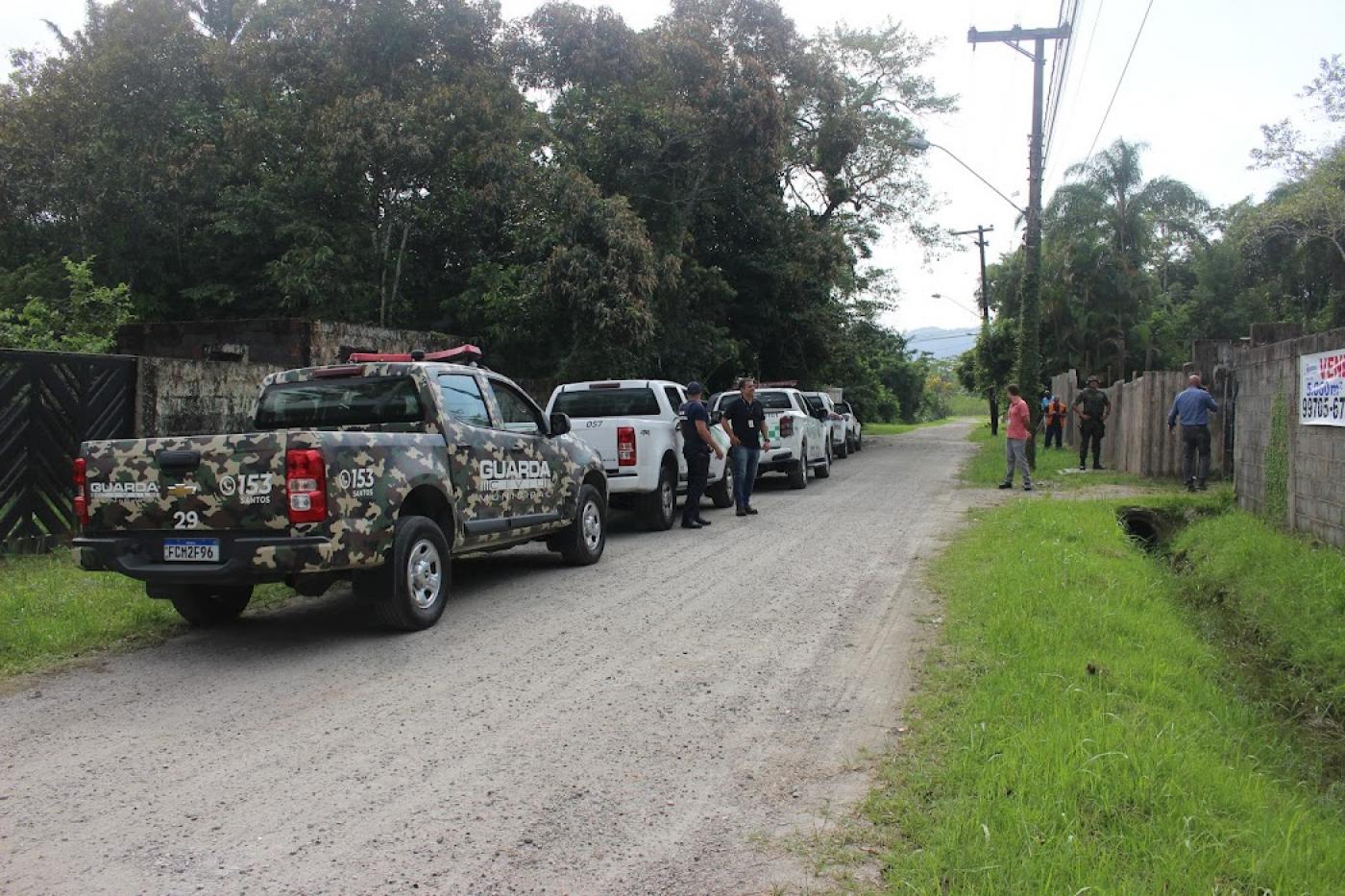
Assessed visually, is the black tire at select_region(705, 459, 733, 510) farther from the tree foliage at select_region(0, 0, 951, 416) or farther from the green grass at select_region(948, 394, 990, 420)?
the green grass at select_region(948, 394, 990, 420)

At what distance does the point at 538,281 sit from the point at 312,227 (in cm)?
560

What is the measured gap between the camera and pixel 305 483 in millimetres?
6172

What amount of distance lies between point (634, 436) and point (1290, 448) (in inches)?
283

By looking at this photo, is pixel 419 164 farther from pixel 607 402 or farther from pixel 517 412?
pixel 517 412

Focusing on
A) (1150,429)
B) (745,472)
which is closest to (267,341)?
(745,472)

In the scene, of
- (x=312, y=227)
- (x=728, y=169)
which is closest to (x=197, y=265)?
(x=312, y=227)

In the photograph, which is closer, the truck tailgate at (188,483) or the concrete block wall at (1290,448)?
the truck tailgate at (188,483)

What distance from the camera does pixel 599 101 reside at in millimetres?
21172

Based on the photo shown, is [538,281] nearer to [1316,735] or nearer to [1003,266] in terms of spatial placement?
[1316,735]

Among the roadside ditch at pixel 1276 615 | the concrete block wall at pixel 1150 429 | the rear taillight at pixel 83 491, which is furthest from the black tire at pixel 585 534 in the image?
the concrete block wall at pixel 1150 429

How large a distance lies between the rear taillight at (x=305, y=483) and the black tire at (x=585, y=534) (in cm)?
372

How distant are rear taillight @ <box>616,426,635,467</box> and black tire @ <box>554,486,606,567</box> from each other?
2.00 metres

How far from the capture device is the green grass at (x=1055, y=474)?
16422 mm

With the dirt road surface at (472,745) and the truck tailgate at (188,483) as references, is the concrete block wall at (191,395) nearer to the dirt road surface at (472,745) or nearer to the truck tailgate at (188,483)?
the truck tailgate at (188,483)
